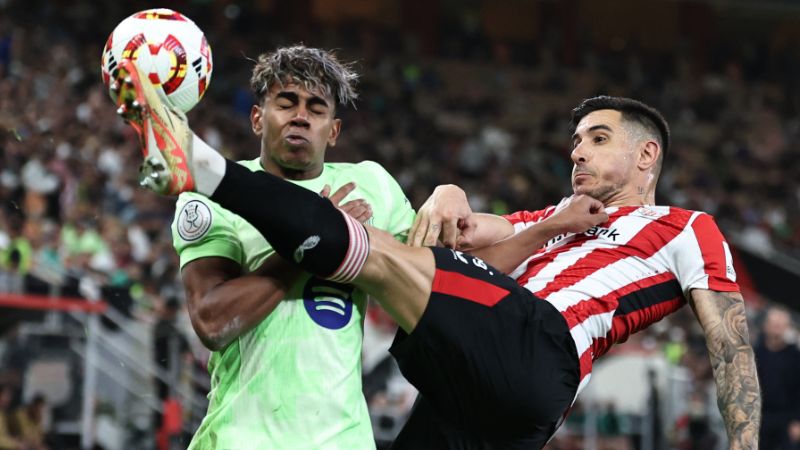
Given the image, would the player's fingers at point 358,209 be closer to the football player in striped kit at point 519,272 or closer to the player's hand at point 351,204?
the player's hand at point 351,204

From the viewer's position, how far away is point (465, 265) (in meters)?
4.34

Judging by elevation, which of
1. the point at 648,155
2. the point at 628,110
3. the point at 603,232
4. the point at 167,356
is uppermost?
the point at 628,110

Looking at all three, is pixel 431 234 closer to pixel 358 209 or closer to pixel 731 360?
pixel 358 209

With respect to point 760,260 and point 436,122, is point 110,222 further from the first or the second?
point 436,122

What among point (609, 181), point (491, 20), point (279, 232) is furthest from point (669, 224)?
point (491, 20)

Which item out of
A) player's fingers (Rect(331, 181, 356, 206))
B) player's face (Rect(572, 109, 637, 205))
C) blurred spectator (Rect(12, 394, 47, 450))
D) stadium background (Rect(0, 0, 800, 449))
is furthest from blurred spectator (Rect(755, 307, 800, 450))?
player's fingers (Rect(331, 181, 356, 206))

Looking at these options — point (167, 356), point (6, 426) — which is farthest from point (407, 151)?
point (6, 426)

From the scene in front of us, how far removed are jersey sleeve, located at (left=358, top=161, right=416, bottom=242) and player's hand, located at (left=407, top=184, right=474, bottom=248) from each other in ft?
0.13

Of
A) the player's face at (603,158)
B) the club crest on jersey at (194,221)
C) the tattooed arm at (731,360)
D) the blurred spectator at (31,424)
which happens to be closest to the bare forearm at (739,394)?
the tattooed arm at (731,360)

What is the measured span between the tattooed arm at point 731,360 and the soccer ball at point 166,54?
85.3 inches

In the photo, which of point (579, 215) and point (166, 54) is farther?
point (579, 215)

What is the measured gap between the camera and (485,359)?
429cm

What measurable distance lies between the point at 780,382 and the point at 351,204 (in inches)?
260

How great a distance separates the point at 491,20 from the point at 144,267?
1708cm
